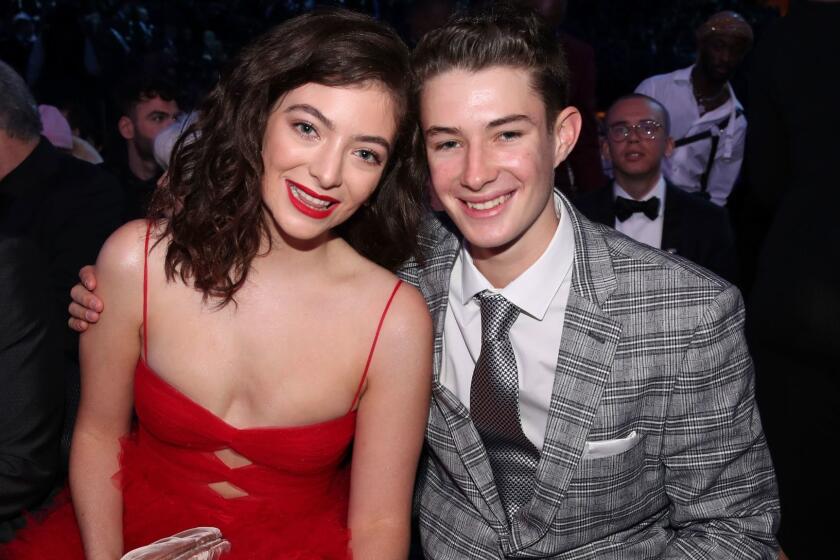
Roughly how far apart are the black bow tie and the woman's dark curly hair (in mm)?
2020

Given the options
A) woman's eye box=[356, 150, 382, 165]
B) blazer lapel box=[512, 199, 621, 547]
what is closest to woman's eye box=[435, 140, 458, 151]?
woman's eye box=[356, 150, 382, 165]

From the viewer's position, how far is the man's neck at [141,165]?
4.61 m

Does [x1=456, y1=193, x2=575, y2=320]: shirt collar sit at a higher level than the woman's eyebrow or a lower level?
lower

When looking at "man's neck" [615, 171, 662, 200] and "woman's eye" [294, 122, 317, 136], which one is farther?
"man's neck" [615, 171, 662, 200]

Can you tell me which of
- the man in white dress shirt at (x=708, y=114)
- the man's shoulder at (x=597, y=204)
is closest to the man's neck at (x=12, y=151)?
the man's shoulder at (x=597, y=204)

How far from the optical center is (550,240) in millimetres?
2113

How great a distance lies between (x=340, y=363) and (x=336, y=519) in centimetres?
38

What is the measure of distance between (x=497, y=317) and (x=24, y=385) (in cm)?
112

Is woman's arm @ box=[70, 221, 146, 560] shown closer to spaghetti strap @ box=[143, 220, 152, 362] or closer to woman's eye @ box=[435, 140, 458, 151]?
spaghetti strap @ box=[143, 220, 152, 362]

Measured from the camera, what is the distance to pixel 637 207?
400cm

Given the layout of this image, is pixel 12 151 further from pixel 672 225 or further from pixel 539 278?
pixel 672 225

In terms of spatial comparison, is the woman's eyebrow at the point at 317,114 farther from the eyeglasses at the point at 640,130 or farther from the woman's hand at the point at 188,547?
the eyeglasses at the point at 640,130

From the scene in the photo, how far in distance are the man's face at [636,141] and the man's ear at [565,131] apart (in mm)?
1917

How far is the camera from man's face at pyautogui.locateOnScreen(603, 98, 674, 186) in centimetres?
407
